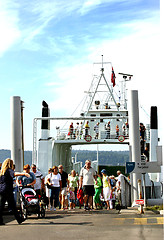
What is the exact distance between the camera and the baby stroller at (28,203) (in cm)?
1180

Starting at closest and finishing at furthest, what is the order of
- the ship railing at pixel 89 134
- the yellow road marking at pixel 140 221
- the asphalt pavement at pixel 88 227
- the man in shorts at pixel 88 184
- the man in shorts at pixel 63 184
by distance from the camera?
the asphalt pavement at pixel 88 227 → the yellow road marking at pixel 140 221 → the man in shorts at pixel 88 184 → the man in shorts at pixel 63 184 → the ship railing at pixel 89 134

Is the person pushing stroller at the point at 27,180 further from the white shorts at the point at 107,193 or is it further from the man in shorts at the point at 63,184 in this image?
the white shorts at the point at 107,193

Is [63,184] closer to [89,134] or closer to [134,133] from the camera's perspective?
[134,133]

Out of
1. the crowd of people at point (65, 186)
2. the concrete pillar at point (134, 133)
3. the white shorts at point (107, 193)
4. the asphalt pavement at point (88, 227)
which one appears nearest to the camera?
the asphalt pavement at point (88, 227)

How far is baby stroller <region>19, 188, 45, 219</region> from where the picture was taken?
1180 cm

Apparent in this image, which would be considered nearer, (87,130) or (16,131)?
(16,131)

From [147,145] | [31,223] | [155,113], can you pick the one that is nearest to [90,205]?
[31,223]

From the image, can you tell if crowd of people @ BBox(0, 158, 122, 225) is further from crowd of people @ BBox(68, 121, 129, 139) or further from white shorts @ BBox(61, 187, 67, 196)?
crowd of people @ BBox(68, 121, 129, 139)

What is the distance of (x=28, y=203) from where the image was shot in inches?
466

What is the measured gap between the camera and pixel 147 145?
3203 centimetres

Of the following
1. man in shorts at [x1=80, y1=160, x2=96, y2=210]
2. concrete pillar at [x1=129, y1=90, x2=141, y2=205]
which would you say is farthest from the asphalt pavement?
concrete pillar at [x1=129, y1=90, x2=141, y2=205]

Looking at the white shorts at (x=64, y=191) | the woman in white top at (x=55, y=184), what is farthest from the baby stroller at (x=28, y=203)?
the white shorts at (x=64, y=191)

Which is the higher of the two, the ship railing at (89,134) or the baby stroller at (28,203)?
the ship railing at (89,134)

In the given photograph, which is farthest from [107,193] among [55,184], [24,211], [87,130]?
[87,130]
